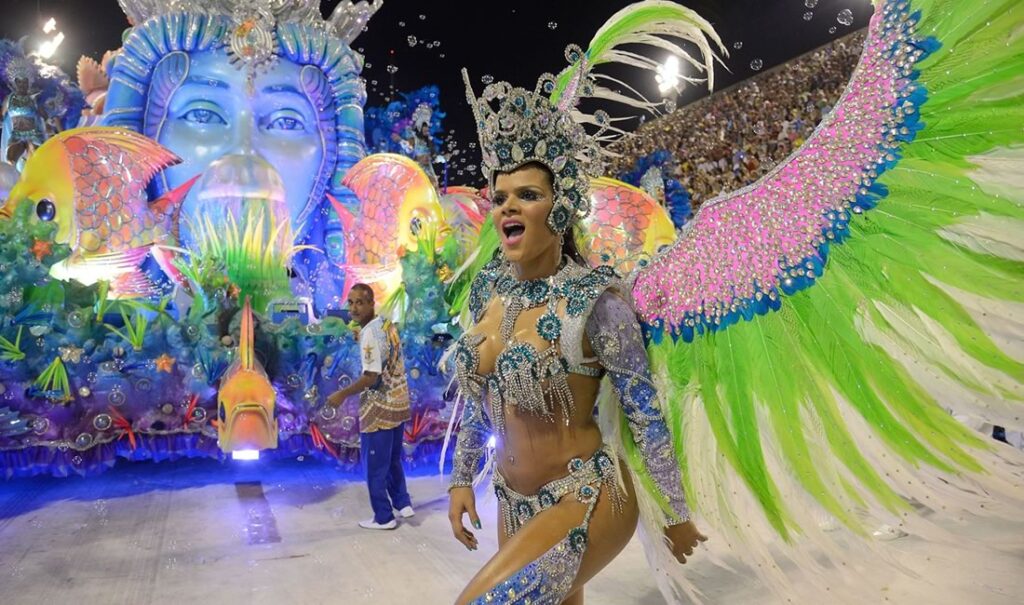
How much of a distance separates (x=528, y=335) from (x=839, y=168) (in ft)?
2.78

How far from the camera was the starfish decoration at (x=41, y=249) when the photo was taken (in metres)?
5.74

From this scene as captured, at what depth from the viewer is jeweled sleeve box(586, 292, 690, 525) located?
187 cm

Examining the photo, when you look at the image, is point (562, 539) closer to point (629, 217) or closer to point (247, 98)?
point (629, 217)

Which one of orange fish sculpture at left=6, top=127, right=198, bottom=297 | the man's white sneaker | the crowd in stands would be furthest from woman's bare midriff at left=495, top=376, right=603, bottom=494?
orange fish sculpture at left=6, top=127, right=198, bottom=297

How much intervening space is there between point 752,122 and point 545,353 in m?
5.34

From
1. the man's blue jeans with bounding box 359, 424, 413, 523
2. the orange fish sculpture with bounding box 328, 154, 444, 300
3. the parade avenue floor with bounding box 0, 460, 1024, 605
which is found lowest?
the parade avenue floor with bounding box 0, 460, 1024, 605

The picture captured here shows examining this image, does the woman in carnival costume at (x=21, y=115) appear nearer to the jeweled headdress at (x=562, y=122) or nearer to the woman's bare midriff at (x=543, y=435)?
the jeweled headdress at (x=562, y=122)

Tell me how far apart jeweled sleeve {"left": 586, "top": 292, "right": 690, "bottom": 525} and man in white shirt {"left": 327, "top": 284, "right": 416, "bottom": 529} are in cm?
287

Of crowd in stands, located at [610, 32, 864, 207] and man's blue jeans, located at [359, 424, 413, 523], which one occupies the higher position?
crowd in stands, located at [610, 32, 864, 207]

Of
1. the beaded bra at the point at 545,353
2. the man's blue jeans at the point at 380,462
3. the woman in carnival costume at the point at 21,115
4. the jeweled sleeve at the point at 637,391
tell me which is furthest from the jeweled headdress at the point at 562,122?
the woman in carnival costume at the point at 21,115

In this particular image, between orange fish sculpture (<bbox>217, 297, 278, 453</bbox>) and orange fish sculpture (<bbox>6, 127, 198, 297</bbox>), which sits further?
orange fish sculpture (<bbox>6, 127, 198, 297</bbox>)

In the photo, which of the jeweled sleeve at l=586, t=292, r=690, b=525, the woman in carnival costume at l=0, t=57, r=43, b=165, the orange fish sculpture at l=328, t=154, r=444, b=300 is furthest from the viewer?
the woman in carnival costume at l=0, t=57, r=43, b=165

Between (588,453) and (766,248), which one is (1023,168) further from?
(588,453)

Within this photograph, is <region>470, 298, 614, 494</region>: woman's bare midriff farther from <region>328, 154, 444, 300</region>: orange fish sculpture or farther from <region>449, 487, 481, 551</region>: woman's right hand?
<region>328, 154, 444, 300</region>: orange fish sculpture
